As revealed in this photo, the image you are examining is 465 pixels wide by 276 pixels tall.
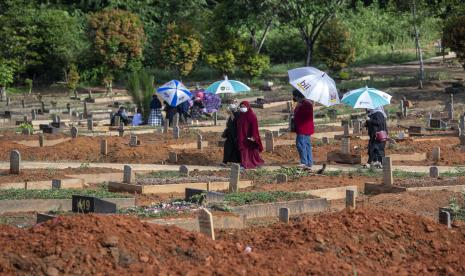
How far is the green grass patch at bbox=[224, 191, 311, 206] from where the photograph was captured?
55.5 feet

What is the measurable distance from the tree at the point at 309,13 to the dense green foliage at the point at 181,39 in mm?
47

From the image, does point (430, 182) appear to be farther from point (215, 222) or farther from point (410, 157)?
point (215, 222)

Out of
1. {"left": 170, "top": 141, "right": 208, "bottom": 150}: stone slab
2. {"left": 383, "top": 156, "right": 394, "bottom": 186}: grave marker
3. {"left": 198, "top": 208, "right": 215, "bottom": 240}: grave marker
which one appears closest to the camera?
{"left": 198, "top": 208, "right": 215, "bottom": 240}: grave marker

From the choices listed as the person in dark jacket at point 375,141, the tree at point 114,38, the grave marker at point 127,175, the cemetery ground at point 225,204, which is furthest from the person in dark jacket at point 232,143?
the tree at point 114,38

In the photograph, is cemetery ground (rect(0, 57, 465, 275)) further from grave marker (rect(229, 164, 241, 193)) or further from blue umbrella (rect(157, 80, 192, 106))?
blue umbrella (rect(157, 80, 192, 106))

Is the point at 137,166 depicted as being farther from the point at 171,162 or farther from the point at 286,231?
the point at 286,231

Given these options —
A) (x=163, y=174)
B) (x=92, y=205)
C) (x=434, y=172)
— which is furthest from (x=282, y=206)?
(x=163, y=174)

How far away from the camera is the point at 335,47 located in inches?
2032

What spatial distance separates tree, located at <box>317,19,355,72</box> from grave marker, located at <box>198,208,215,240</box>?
129 feet

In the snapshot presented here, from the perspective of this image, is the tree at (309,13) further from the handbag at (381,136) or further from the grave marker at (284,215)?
the grave marker at (284,215)

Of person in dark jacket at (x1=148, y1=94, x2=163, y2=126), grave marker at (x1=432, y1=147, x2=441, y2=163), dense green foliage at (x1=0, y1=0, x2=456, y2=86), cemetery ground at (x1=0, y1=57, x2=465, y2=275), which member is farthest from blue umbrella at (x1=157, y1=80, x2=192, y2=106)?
dense green foliage at (x1=0, y1=0, x2=456, y2=86)

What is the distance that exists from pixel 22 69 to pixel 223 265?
44.4 meters

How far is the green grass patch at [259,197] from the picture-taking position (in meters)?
16.9

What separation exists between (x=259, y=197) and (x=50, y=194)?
3486 millimetres
